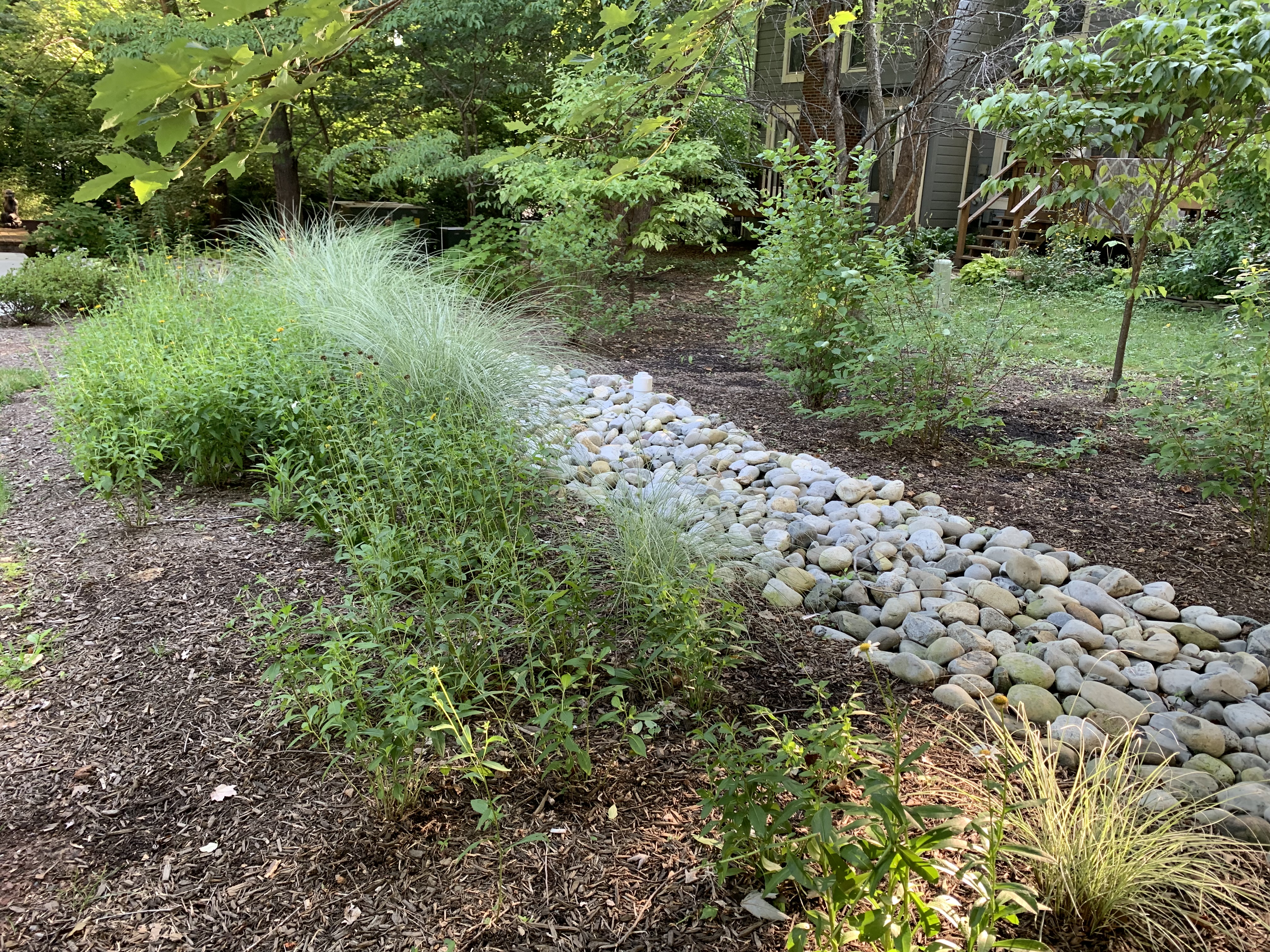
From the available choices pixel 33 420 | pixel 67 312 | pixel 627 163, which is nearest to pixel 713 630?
pixel 627 163

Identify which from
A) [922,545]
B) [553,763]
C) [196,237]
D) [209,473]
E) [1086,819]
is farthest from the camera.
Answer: [196,237]

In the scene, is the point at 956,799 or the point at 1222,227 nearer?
the point at 956,799

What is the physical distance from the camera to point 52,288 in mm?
8008

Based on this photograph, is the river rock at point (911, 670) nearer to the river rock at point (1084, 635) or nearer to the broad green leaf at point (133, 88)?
the river rock at point (1084, 635)

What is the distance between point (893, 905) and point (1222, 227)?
10521mm

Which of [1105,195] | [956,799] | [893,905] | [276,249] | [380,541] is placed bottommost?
[956,799]

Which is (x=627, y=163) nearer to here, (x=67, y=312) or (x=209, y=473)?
(x=209, y=473)

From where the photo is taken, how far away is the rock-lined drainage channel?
8.09 ft

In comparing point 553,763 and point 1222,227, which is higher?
point 1222,227

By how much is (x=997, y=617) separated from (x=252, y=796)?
2.52 metres

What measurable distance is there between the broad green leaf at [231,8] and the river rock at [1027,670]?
2.72 meters

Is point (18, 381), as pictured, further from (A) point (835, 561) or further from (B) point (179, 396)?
(A) point (835, 561)

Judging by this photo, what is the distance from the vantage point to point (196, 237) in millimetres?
12484

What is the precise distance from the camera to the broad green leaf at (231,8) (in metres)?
1.00
